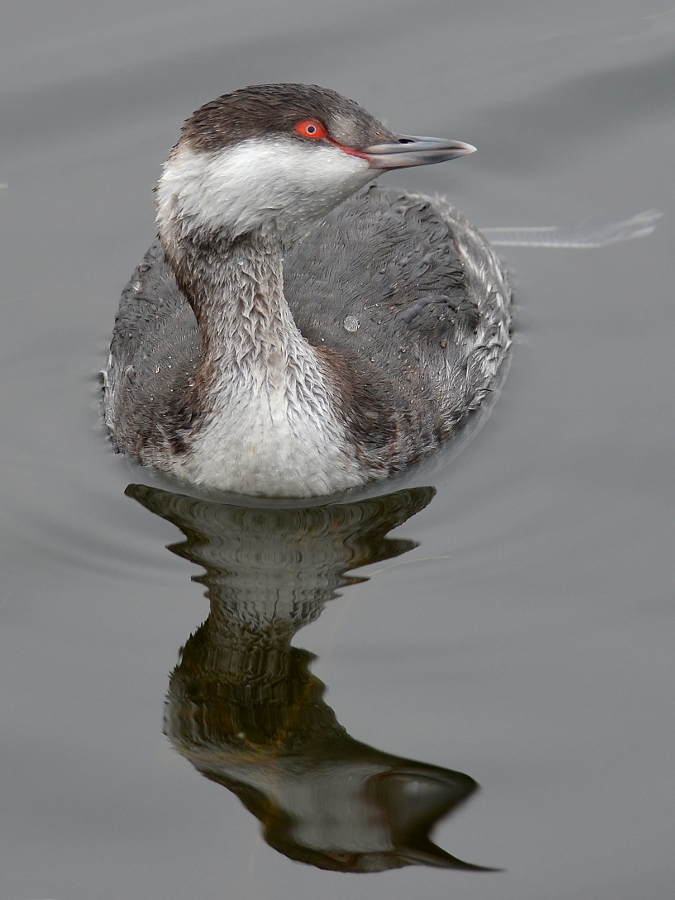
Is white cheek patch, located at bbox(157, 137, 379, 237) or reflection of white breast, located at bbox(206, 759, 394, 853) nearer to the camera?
reflection of white breast, located at bbox(206, 759, 394, 853)

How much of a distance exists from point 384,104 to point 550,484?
4.41 metres

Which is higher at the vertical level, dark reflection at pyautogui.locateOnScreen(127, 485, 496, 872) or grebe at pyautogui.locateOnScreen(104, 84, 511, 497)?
grebe at pyautogui.locateOnScreen(104, 84, 511, 497)

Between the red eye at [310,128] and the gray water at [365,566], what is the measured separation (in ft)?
7.08

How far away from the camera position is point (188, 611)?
739 centimetres

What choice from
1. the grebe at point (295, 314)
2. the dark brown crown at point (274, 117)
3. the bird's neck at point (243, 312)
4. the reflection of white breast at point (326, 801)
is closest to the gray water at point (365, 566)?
the reflection of white breast at point (326, 801)

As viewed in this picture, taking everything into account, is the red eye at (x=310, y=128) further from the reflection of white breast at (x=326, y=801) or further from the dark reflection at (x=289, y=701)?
the reflection of white breast at (x=326, y=801)

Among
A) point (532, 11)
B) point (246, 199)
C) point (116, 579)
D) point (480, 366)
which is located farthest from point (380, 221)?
point (532, 11)

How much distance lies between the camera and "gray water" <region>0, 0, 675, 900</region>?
245 inches

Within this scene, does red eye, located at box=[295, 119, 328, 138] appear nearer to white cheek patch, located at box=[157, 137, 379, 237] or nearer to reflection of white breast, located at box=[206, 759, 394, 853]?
white cheek patch, located at box=[157, 137, 379, 237]

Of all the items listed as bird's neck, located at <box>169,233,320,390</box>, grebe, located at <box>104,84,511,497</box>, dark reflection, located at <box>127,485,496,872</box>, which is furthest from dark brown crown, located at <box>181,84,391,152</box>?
dark reflection, located at <box>127,485,496,872</box>

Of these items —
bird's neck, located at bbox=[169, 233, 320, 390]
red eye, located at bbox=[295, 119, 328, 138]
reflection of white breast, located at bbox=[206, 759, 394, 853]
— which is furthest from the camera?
bird's neck, located at bbox=[169, 233, 320, 390]

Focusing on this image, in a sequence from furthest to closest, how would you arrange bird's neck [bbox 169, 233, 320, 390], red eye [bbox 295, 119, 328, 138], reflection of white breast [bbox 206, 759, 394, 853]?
bird's neck [bbox 169, 233, 320, 390] < red eye [bbox 295, 119, 328, 138] < reflection of white breast [bbox 206, 759, 394, 853]

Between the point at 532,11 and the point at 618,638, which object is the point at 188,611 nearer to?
the point at 618,638

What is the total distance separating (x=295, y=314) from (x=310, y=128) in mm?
1470
